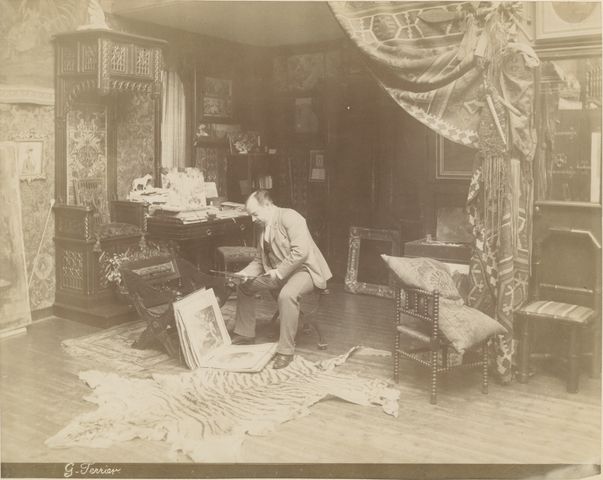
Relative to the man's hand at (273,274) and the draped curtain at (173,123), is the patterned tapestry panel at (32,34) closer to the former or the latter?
the draped curtain at (173,123)

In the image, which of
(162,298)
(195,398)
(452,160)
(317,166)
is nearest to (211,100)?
(317,166)

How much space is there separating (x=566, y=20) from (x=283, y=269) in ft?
8.80

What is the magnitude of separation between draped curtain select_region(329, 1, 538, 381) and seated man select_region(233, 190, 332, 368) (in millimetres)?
1286

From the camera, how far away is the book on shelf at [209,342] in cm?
525

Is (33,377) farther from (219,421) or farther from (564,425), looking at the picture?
(564,425)

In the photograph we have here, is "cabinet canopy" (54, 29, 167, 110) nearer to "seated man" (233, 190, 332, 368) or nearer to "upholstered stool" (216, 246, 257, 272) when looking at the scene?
"upholstered stool" (216, 246, 257, 272)

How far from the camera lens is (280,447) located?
13.0ft

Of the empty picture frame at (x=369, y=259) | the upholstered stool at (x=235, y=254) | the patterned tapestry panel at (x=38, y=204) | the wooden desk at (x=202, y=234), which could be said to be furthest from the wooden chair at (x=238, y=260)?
the patterned tapestry panel at (x=38, y=204)

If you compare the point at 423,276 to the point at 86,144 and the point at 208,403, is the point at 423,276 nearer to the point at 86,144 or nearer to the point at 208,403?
the point at 208,403

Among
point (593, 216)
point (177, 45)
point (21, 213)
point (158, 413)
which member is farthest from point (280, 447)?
point (177, 45)

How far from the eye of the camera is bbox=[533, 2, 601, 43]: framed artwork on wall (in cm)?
448

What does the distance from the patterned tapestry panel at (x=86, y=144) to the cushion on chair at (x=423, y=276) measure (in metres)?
3.39

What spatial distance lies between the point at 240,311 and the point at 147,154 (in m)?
2.48

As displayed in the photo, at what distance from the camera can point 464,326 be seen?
14.9 feet
